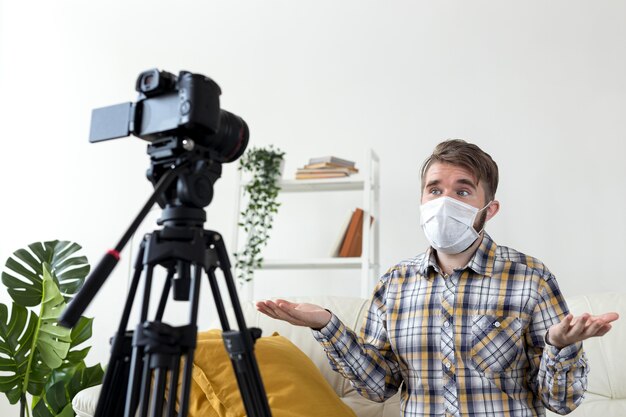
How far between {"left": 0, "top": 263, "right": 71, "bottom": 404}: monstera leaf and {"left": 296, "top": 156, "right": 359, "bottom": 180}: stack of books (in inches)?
47.0

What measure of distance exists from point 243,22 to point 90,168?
1169 millimetres

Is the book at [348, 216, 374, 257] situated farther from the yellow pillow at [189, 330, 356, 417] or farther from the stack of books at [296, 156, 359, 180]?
the yellow pillow at [189, 330, 356, 417]

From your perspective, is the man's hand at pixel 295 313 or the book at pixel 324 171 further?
the book at pixel 324 171

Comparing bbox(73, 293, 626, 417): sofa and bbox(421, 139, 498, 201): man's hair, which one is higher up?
bbox(421, 139, 498, 201): man's hair

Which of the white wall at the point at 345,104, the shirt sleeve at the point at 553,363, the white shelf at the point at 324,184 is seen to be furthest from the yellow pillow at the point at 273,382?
the white wall at the point at 345,104

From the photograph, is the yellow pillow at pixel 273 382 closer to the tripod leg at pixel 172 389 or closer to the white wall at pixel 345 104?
the tripod leg at pixel 172 389

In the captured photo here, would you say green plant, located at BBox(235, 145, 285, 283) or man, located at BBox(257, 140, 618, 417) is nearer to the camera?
man, located at BBox(257, 140, 618, 417)

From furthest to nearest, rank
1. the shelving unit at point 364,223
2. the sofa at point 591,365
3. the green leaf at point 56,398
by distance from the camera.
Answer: the shelving unit at point 364,223
the green leaf at point 56,398
the sofa at point 591,365

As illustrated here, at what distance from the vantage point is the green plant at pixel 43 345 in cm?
241

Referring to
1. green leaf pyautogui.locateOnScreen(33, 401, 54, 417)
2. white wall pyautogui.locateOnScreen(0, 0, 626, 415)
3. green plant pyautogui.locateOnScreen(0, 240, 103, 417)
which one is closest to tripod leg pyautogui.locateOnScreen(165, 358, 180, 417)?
green plant pyautogui.locateOnScreen(0, 240, 103, 417)

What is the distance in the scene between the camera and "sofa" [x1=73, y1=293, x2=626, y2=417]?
1.96 m

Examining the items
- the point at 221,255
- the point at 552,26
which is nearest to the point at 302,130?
the point at 552,26

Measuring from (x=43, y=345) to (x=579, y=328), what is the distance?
6.54ft

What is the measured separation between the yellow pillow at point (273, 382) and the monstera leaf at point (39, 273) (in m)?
0.94
